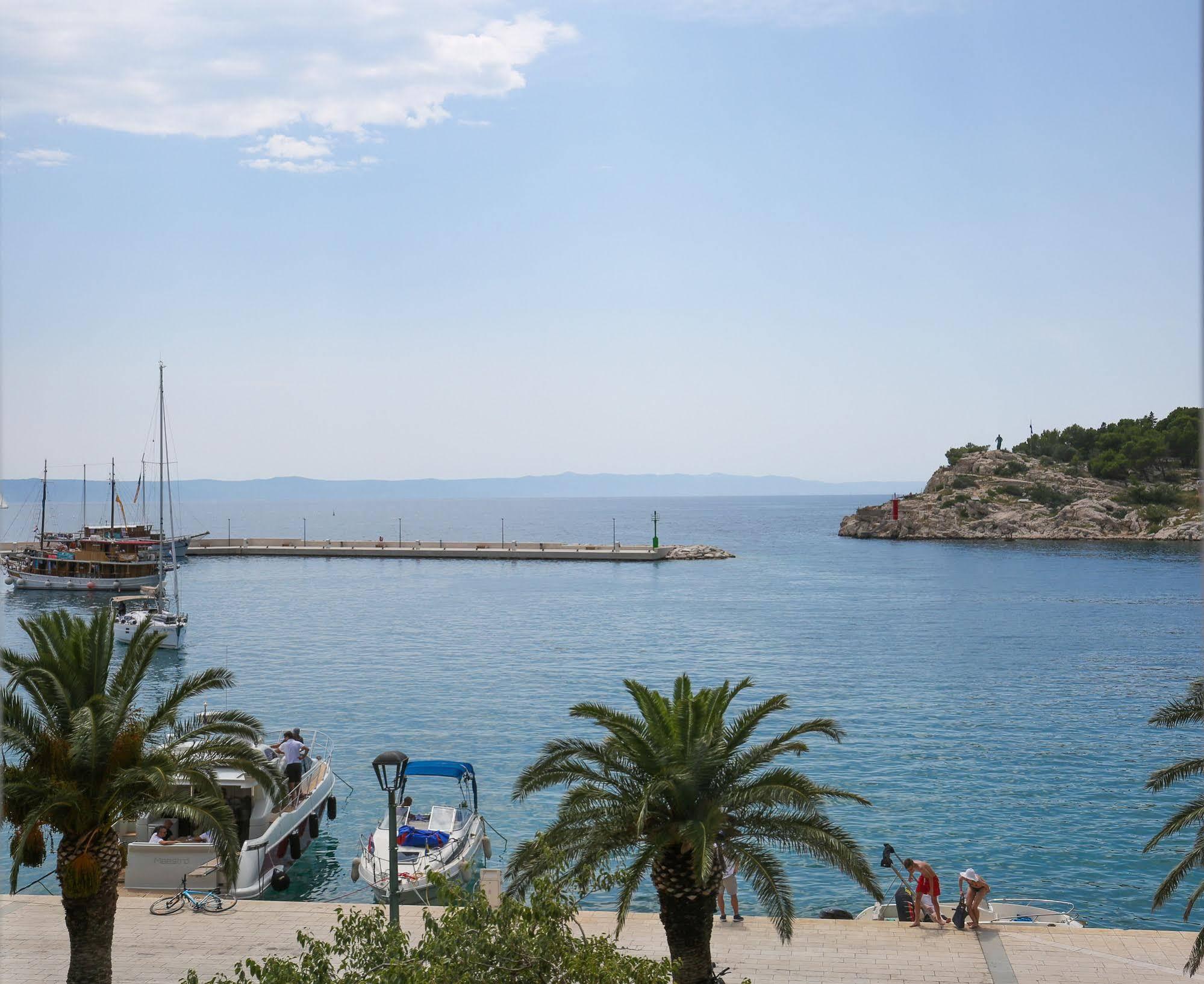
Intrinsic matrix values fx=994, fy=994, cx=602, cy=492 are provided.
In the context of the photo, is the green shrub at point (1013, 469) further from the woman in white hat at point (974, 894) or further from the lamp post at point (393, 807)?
the lamp post at point (393, 807)

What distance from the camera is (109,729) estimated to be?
13.0m

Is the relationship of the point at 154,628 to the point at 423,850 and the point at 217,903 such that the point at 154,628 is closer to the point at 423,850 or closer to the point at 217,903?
the point at 423,850

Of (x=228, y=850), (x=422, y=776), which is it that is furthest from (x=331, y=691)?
(x=228, y=850)

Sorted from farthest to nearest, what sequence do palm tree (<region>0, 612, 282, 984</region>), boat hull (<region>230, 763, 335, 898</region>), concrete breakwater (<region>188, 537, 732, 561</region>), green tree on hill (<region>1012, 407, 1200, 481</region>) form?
green tree on hill (<region>1012, 407, 1200, 481</region>), concrete breakwater (<region>188, 537, 732, 561</region>), boat hull (<region>230, 763, 335, 898</region>), palm tree (<region>0, 612, 282, 984</region>)

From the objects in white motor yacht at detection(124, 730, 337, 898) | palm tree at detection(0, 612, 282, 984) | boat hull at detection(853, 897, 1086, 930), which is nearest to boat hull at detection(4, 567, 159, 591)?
white motor yacht at detection(124, 730, 337, 898)

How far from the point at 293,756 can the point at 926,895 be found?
547 inches

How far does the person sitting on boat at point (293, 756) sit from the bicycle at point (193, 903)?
138 inches

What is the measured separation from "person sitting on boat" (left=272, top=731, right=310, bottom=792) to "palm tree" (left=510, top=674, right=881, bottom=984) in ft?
34.9

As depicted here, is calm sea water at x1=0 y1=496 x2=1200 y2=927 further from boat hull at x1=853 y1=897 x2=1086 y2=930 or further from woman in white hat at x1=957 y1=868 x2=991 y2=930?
woman in white hat at x1=957 y1=868 x2=991 y2=930

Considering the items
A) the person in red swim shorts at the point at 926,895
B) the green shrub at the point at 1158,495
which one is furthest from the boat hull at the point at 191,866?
the green shrub at the point at 1158,495

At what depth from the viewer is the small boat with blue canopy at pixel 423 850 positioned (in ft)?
60.0

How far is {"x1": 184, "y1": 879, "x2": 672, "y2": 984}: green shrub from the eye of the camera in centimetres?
776

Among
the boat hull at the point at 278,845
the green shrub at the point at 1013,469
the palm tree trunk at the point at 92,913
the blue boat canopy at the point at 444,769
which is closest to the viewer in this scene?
the palm tree trunk at the point at 92,913

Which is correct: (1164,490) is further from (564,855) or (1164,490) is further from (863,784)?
(564,855)
